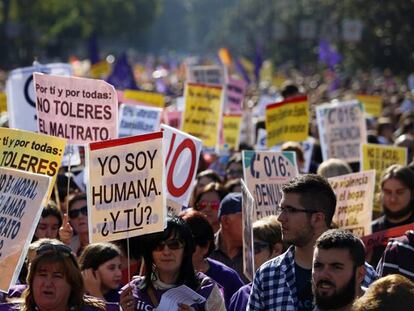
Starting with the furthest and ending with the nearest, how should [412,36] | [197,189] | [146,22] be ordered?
[146,22], [412,36], [197,189]

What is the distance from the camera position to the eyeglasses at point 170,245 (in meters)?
6.77

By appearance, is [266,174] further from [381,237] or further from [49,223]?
[49,223]

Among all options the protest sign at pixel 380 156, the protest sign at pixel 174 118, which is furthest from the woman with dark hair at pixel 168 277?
the protest sign at pixel 174 118

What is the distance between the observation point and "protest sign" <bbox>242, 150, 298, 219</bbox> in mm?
9501

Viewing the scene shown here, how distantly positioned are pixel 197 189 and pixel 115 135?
2285 mm

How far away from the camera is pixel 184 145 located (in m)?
9.48

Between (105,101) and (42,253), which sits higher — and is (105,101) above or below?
above

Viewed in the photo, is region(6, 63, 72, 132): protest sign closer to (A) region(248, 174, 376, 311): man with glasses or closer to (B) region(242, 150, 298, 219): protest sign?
(B) region(242, 150, 298, 219): protest sign

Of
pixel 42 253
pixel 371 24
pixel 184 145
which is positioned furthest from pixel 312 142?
pixel 371 24

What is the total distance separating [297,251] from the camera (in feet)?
20.7

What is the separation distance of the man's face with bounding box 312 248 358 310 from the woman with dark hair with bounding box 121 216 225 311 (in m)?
0.94

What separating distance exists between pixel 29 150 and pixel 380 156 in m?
5.05

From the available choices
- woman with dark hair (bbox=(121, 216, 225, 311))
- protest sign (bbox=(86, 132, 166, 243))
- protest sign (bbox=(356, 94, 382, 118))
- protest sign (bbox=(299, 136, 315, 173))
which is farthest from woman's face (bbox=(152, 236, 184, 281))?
protest sign (bbox=(356, 94, 382, 118))

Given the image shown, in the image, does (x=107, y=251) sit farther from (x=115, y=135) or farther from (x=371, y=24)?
(x=371, y=24)
